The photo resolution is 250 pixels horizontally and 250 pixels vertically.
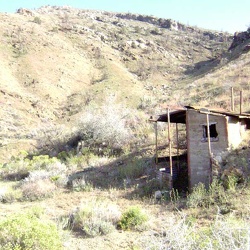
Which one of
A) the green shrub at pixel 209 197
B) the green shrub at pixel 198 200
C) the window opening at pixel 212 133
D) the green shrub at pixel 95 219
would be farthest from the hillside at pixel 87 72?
the green shrub at pixel 95 219

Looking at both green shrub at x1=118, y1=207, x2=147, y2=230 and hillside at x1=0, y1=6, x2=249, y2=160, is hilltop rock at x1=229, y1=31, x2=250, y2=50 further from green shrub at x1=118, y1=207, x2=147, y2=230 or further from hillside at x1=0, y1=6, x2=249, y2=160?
green shrub at x1=118, y1=207, x2=147, y2=230

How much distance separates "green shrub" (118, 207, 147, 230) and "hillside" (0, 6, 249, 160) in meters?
13.3

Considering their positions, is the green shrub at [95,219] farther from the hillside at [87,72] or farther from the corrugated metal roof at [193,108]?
the hillside at [87,72]

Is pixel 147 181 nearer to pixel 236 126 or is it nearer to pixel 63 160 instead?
pixel 236 126

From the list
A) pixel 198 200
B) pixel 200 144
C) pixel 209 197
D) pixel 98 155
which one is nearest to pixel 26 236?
pixel 198 200

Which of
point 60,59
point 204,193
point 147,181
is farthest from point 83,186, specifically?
point 60,59

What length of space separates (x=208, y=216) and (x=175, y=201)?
1.55 metres

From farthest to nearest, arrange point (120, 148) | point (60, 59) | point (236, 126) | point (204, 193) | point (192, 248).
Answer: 1. point (60, 59)
2. point (120, 148)
3. point (236, 126)
4. point (204, 193)
5. point (192, 248)

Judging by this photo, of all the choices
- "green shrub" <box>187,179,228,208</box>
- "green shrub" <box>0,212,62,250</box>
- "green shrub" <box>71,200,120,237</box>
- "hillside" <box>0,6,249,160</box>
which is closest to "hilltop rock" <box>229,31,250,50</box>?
"hillside" <box>0,6,249,160</box>

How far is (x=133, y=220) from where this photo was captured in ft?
27.2

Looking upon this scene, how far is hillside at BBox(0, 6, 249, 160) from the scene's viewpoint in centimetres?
2827

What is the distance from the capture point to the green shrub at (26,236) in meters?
6.08

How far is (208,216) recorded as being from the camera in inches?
328

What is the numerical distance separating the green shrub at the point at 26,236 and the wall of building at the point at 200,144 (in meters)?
5.57
